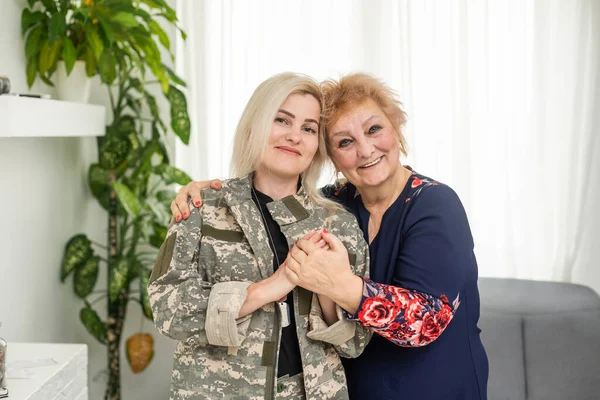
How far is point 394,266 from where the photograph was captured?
177 cm

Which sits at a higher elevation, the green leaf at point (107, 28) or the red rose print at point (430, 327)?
the green leaf at point (107, 28)

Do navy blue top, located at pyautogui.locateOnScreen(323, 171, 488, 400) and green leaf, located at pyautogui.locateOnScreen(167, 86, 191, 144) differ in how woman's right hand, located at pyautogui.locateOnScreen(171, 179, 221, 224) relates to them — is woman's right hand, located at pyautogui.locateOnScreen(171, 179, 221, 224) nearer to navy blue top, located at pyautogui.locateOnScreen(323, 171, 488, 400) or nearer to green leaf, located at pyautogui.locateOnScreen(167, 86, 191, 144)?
navy blue top, located at pyautogui.locateOnScreen(323, 171, 488, 400)

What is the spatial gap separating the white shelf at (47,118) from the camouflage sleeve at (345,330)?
1.20 meters

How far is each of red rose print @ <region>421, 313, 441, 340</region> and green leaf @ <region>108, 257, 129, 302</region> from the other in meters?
1.79

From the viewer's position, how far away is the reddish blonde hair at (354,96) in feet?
5.98

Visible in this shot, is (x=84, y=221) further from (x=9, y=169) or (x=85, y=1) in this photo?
(x=85, y=1)

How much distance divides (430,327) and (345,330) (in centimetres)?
21

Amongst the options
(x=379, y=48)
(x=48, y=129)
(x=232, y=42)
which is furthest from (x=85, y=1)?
(x=379, y=48)

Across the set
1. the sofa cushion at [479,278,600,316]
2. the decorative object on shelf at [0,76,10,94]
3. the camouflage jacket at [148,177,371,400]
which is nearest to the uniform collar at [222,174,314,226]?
the camouflage jacket at [148,177,371,400]

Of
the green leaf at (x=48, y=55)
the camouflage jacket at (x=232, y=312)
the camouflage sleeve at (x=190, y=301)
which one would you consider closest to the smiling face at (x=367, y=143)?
the camouflage jacket at (x=232, y=312)

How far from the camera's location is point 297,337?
1608mm

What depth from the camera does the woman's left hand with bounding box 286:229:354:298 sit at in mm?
1507

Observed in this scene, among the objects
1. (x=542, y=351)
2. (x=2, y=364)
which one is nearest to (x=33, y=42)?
(x=2, y=364)

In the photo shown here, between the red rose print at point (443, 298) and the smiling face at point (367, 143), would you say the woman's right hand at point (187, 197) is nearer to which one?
the smiling face at point (367, 143)
